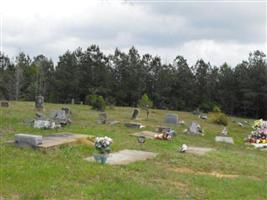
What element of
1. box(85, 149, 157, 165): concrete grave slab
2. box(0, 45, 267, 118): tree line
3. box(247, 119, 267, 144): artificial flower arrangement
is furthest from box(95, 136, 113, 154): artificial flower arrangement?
box(0, 45, 267, 118): tree line

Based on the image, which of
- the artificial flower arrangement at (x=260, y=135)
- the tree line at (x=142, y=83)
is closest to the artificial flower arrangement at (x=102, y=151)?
the artificial flower arrangement at (x=260, y=135)

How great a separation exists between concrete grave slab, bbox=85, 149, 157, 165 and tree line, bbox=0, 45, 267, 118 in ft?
133

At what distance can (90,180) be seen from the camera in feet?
27.2

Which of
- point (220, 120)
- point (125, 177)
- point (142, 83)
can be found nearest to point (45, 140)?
point (125, 177)

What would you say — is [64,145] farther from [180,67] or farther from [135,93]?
[180,67]

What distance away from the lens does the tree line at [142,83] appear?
54125mm

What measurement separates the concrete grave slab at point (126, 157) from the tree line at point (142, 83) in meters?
40.5

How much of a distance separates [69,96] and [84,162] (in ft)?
153

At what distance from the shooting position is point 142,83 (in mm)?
56062

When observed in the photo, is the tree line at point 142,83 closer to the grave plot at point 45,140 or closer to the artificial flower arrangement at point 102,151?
the grave plot at point 45,140

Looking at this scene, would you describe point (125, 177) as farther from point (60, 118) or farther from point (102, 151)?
point (60, 118)

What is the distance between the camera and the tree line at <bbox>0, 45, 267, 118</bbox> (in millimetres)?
54125

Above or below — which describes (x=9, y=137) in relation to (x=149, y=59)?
below

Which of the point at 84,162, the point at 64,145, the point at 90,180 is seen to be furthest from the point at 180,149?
the point at 90,180
